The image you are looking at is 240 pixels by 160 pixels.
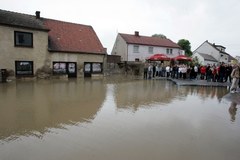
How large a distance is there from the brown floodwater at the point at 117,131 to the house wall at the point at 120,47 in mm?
28575

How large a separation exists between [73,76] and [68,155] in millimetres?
19948

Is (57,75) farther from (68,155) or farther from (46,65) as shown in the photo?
(68,155)

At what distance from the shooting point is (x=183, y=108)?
378 inches

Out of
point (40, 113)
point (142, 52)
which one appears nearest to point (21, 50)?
point (40, 113)

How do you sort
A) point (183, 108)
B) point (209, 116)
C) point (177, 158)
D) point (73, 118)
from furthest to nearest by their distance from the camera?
point (183, 108)
point (209, 116)
point (73, 118)
point (177, 158)

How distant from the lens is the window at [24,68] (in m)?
20.8

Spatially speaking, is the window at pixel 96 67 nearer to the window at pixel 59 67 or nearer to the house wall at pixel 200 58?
the window at pixel 59 67

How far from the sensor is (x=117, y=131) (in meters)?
6.45

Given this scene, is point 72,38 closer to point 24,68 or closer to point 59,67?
point 59,67

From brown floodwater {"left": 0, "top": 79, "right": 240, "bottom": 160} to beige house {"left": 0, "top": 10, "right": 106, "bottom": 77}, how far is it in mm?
11432

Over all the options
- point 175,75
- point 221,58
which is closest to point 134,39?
point 175,75

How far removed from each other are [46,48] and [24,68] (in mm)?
2723

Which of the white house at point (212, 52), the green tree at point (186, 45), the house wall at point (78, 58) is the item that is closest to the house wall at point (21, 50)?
the house wall at point (78, 58)

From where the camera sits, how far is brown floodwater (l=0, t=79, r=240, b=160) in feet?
16.6
